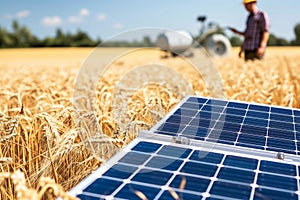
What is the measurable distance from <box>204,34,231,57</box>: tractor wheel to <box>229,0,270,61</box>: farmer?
26590 mm

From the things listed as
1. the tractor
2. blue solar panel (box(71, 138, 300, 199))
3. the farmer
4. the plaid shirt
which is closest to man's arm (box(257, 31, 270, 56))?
the farmer

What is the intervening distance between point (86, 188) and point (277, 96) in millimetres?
4747

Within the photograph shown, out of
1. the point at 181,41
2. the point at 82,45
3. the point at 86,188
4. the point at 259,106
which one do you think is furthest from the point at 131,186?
the point at 82,45

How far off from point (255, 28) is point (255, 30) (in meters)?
0.05

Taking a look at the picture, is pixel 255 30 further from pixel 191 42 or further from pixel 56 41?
pixel 56 41

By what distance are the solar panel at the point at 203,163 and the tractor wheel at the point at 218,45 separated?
35325 mm

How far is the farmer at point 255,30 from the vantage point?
34.5ft

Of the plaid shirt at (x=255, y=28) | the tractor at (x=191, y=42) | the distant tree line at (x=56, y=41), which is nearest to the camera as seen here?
the plaid shirt at (x=255, y=28)

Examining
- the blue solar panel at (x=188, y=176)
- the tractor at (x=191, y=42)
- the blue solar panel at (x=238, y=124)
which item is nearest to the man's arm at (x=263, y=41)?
the blue solar panel at (x=238, y=124)

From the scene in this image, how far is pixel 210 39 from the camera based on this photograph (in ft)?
126

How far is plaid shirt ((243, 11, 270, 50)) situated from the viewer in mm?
10656

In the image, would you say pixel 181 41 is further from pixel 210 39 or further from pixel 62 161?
pixel 62 161

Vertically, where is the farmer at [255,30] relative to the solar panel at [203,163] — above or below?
above

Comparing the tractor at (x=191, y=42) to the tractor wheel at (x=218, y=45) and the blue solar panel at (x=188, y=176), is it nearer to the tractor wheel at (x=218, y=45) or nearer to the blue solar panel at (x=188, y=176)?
the tractor wheel at (x=218, y=45)
